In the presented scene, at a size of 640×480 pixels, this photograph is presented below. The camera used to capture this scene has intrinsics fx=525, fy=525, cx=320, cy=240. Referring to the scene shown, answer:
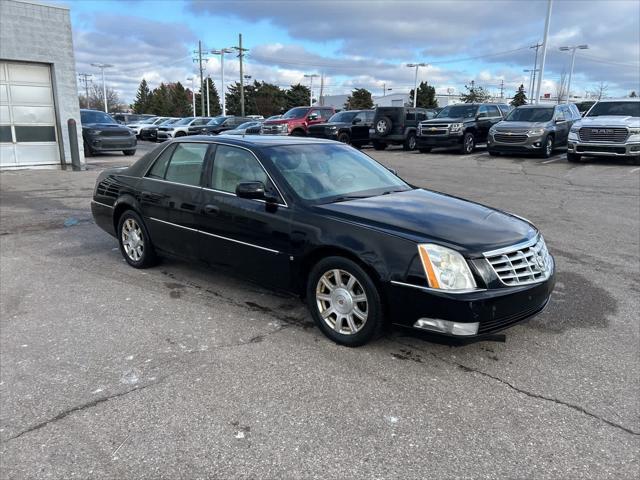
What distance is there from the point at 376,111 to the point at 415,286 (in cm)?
2000

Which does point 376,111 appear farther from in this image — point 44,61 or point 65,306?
point 65,306

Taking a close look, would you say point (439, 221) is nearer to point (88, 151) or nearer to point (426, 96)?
point (88, 151)

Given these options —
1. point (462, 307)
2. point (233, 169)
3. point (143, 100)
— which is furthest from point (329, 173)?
point (143, 100)

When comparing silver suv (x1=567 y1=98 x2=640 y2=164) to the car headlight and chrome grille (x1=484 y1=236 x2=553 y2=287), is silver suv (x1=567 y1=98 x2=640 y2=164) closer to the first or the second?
chrome grille (x1=484 y1=236 x2=553 y2=287)

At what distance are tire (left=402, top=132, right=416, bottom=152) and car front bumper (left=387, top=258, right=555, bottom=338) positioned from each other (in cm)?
1922

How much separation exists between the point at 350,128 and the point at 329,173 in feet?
62.6

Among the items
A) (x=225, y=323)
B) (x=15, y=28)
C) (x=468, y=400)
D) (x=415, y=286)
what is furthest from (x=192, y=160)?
(x=15, y=28)

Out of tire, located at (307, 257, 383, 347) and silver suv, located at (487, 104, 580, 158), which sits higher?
silver suv, located at (487, 104, 580, 158)

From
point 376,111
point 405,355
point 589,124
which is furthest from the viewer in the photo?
point 376,111

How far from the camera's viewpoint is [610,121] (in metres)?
15.6

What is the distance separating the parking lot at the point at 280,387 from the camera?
8.88 feet

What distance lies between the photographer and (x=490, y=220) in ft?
13.5

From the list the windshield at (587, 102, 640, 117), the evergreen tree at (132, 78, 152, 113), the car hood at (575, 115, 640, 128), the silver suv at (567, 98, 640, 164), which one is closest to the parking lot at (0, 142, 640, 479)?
the silver suv at (567, 98, 640, 164)

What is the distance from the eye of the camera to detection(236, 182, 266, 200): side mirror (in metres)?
4.33
